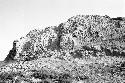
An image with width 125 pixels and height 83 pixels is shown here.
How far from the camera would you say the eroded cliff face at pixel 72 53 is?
1046 inches

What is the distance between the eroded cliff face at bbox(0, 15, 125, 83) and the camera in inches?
1046

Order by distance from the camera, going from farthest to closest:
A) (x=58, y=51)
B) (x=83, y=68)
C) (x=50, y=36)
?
(x=50, y=36) → (x=58, y=51) → (x=83, y=68)

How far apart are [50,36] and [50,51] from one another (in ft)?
13.9

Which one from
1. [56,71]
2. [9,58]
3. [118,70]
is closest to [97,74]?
[118,70]

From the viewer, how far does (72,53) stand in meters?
33.8

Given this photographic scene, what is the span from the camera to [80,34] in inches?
1459

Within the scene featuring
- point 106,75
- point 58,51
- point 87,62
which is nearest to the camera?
point 106,75

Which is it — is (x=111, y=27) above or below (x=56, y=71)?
above

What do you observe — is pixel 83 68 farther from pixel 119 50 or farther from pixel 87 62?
pixel 119 50

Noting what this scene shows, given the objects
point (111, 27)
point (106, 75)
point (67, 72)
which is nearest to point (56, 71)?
point (67, 72)

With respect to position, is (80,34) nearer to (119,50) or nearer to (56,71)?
(119,50)

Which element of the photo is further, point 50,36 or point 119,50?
point 50,36

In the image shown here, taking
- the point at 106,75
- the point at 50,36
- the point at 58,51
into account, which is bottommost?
the point at 106,75

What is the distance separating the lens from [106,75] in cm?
2619
